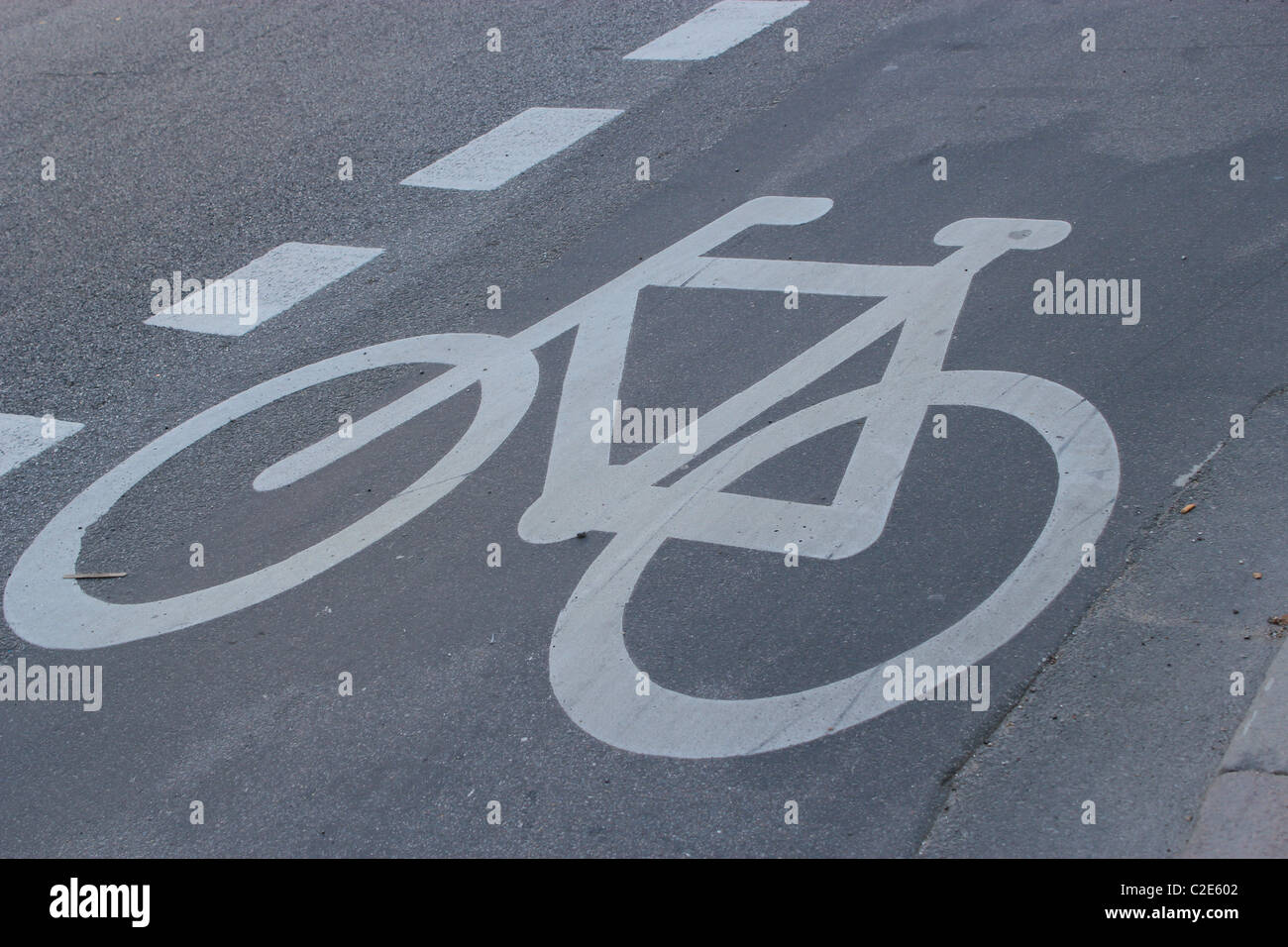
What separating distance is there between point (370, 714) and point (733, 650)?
124 cm

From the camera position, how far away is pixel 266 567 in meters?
4.90

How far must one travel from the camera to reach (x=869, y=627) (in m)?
4.26

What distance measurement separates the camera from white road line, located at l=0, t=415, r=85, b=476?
5840 mm

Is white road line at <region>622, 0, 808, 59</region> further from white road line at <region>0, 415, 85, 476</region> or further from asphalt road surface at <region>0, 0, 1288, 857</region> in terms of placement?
white road line at <region>0, 415, 85, 476</region>

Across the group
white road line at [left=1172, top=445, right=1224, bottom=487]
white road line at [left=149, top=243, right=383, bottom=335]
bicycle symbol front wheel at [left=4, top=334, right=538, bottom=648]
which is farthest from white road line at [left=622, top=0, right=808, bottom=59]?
white road line at [left=1172, top=445, right=1224, bottom=487]

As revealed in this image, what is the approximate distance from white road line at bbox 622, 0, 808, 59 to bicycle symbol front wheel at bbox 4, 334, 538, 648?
4.75 meters

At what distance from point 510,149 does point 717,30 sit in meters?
2.80

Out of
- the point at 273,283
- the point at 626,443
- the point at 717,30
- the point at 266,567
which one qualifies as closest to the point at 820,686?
the point at 626,443

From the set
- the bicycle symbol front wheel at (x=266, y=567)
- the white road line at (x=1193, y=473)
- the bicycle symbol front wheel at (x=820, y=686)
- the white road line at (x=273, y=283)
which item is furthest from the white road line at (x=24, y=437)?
the white road line at (x=1193, y=473)

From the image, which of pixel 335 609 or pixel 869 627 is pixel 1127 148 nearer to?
pixel 869 627

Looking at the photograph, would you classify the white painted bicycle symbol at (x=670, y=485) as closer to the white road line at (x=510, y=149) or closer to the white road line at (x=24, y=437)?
the white road line at (x=24, y=437)

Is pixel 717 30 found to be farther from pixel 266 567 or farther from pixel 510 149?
pixel 266 567

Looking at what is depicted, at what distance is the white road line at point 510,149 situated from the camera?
832 cm
